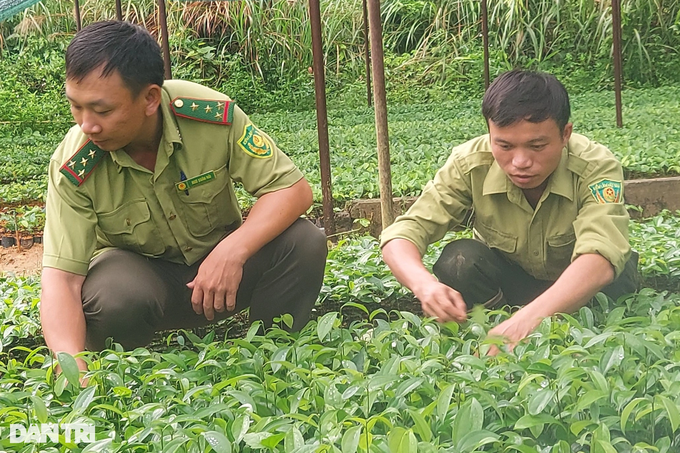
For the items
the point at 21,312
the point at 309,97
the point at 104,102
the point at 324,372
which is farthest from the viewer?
the point at 309,97

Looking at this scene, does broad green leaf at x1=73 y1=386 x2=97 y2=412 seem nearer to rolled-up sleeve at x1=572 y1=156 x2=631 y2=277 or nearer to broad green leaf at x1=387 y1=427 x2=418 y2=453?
broad green leaf at x1=387 y1=427 x2=418 y2=453

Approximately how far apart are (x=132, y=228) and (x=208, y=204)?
0.77 ft

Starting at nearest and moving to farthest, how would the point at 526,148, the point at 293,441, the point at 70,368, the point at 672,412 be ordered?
the point at 672,412 < the point at 293,441 < the point at 70,368 < the point at 526,148

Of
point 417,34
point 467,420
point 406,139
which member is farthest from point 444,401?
point 417,34

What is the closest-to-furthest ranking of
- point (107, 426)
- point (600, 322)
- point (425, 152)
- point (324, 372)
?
point (107, 426) < point (324, 372) < point (600, 322) < point (425, 152)

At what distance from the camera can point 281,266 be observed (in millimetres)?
2496

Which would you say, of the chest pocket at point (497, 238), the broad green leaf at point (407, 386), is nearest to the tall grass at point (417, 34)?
the chest pocket at point (497, 238)

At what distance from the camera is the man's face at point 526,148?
229 cm

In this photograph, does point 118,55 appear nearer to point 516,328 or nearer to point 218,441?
point 218,441

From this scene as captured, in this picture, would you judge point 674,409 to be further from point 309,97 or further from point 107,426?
point 309,97

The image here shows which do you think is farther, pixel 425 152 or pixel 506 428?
pixel 425 152

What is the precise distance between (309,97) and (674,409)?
9025mm

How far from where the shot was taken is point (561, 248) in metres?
2.52

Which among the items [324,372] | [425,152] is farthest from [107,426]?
[425,152]
